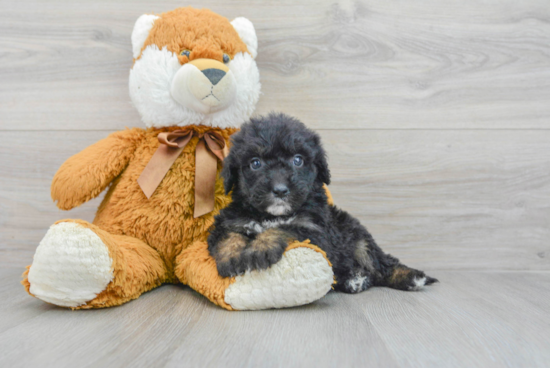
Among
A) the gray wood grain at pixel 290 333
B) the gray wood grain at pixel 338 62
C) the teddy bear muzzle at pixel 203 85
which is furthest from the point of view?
the gray wood grain at pixel 338 62

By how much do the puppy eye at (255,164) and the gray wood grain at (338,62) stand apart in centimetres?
64

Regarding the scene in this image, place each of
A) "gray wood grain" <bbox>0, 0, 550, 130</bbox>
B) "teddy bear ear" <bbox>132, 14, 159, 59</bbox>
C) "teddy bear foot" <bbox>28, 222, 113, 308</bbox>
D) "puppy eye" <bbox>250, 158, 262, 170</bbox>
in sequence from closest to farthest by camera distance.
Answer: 1. "teddy bear foot" <bbox>28, 222, 113, 308</bbox>
2. "puppy eye" <bbox>250, 158, 262, 170</bbox>
3. "teddy bear ear" <bbox>132, 14, 159, 59</bbox>
4. "gray wood grain" <bbox>0, 0, 550, 130</bbox>

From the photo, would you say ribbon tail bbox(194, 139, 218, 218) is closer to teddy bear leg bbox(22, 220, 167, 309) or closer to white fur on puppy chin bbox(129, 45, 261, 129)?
white fur on puppy chin bbox(129, 45, 261, 129)

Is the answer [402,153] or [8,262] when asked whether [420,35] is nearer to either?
[402,153]

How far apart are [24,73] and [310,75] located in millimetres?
1236

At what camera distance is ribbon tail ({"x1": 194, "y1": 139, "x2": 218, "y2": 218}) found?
134 cm

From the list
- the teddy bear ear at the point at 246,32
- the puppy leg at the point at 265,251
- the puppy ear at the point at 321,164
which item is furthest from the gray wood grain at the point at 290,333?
the teddy bear ear at the point at 246,32

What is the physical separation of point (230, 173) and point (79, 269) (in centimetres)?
49

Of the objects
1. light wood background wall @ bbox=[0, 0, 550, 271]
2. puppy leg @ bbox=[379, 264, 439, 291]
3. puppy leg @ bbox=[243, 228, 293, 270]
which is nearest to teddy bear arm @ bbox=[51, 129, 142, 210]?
light wood background wall @ bbox=[0, 0, 550, 271]

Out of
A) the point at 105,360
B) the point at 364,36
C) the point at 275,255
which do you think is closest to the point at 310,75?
the point at 364,36

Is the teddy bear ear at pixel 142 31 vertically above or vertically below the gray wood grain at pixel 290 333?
above

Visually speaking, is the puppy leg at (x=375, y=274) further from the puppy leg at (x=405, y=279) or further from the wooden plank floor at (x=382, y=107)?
the wooden plank floor at (x=382, y=107)

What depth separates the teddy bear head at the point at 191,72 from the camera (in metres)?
1.28

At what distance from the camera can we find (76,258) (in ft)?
3.42
